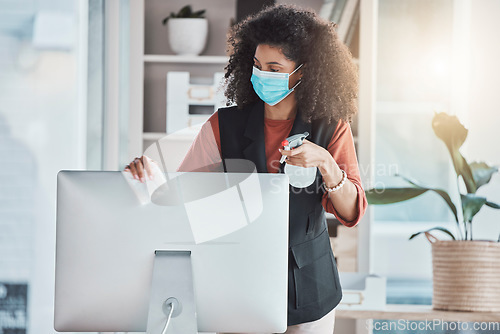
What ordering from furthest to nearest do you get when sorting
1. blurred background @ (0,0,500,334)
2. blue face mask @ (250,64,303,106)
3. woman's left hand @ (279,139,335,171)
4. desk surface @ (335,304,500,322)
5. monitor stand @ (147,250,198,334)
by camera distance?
blurred background @ (0,0,500,334)
desk surface @ (335,304,500,322)
blue face mask @ (250,64,303,106)
woman's left hand @ (279,139,335,171)
monitor stand @ (147,250,198,334)

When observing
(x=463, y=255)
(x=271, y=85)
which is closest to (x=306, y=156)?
(x=271, y=85)

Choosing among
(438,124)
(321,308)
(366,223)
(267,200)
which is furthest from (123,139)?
(267,200)

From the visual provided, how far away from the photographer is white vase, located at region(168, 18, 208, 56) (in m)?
2.99

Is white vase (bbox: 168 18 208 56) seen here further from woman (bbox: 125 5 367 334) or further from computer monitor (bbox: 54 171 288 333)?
computer monitor (bbox: 54 171 288 333)

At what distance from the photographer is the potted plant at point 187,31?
118 inches

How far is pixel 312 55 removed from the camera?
1.58 metres

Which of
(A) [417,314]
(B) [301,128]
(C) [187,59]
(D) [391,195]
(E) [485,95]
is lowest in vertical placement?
(A) [417,314]

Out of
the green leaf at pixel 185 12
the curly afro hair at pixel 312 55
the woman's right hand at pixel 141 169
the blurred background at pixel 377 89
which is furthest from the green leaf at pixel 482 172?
the woman's right hand at pixel 141 169

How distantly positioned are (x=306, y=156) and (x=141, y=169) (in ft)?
1.25

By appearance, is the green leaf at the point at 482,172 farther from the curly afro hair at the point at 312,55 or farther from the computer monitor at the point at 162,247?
the computer monitor at the point at 162,247

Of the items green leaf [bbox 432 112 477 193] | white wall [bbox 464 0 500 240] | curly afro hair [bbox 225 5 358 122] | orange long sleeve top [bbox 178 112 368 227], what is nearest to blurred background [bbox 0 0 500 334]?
white wall [bbox 464 0 500 240]

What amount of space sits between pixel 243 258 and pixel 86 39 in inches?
75.0

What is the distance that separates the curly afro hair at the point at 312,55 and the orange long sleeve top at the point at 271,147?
0.06 meters

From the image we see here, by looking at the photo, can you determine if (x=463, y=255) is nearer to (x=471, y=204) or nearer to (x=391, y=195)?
(x=471, y=204)
